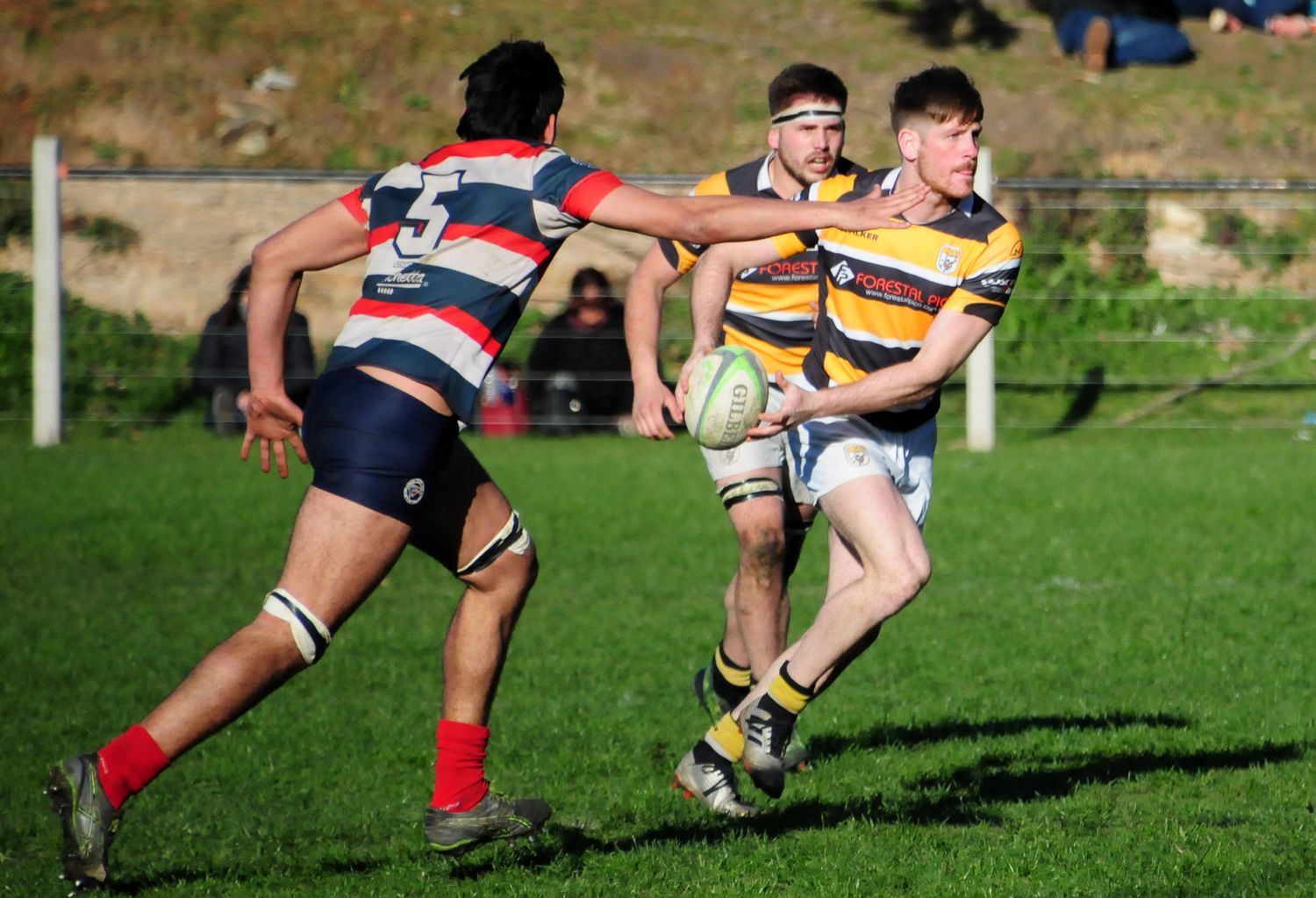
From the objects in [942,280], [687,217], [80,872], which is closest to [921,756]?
[942,280]

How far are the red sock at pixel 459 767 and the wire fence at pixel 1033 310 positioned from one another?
9.25 metres

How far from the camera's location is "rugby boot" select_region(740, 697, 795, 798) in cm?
524

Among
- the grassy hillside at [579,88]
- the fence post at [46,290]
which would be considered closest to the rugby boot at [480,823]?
the fence post at [46,290]

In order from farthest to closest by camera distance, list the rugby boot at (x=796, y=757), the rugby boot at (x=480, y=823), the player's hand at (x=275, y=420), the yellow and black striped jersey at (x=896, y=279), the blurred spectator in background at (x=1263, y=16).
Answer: the blurred spectator in background at (x=1263, y=16) → the rugby boot at (x=796, y=757) → the yellow and black striped jersey at (x=896, y=279) → the player's hand at (x=275, y=420) → the rugby boot at (x=480, y=823)

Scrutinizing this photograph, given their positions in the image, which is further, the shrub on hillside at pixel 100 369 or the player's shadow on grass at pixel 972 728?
the shrub on hillside at pixel 100 369

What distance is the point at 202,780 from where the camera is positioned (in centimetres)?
631

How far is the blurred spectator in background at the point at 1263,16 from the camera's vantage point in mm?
23062

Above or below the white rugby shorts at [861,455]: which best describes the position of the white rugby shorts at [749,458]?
below

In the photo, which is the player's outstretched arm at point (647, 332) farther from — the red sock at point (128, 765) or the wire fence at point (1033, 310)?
the wire fence at point (1033, 310)

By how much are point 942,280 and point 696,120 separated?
15220 mm

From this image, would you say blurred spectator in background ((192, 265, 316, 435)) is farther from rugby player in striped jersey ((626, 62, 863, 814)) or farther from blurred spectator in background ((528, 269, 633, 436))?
rugby player in striped jersey ((626, 62, 863, 814))

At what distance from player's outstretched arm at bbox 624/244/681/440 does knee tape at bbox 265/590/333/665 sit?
48.2 inches

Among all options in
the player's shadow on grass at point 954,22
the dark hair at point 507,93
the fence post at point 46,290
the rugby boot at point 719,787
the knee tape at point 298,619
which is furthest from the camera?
the player's shadow on grass at point 954,22

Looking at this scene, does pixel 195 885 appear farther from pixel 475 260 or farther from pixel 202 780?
pixel 475 260
